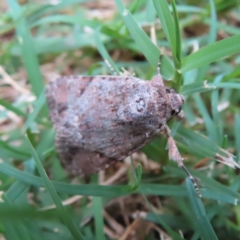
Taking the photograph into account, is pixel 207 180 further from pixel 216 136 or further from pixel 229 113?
pixel 229 113

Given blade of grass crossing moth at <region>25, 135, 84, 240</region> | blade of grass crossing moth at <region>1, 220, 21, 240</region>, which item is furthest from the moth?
blade of grass crossing moth at <region>1, 220, 21, 240</region>

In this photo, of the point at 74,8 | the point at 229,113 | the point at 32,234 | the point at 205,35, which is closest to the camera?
the point at 32,234

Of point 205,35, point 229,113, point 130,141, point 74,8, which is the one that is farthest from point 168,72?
point 74,8

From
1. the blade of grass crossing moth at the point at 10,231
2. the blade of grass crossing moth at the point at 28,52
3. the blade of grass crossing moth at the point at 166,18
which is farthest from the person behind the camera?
the blade of grass crossing moth at the point at 28,52

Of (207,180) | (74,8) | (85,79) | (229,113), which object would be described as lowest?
(207,180)

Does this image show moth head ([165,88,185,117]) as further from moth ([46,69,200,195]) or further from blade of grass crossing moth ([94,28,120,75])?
blade of grass crossing moth ([94,28,120,75])

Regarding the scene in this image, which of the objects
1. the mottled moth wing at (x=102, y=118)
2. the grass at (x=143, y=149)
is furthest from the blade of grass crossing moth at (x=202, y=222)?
the mottled moth wing at (x=102, y=118)

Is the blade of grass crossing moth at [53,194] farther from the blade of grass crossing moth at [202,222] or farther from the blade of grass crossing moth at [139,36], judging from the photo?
the blade of grass crossing moth at [139,36]
